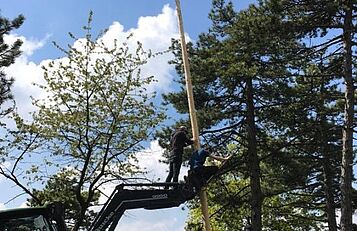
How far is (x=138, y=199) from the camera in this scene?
32.3ft

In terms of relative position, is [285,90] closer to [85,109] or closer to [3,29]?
[85,109]

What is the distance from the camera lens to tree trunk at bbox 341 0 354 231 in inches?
714

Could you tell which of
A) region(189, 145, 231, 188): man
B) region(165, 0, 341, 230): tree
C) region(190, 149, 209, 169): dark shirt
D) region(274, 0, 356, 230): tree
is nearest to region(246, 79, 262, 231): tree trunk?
region(165, 0, 341, 230): tree

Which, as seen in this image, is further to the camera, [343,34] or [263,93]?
[263,93]

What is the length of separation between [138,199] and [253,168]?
14.9 metres

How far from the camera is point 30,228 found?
7547mm

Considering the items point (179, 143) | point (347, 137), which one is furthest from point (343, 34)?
point (179, 143)

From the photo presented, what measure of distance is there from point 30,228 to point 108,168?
11.2m

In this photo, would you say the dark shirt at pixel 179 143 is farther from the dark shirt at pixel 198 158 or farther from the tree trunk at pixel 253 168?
the tree trunk at pixel 253 168

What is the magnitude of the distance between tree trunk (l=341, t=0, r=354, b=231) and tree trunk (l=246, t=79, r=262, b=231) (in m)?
5.94

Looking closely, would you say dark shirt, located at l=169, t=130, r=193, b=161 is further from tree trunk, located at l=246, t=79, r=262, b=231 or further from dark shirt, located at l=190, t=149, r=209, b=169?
tree trunk, located at l=246, t=79, r=262, b=231

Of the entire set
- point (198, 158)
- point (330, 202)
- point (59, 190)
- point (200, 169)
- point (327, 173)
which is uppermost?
point (327, 173)

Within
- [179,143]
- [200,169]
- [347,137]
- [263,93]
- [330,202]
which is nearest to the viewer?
[200,169]

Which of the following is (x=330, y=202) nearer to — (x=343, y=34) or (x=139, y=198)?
(x=343, y=34)
